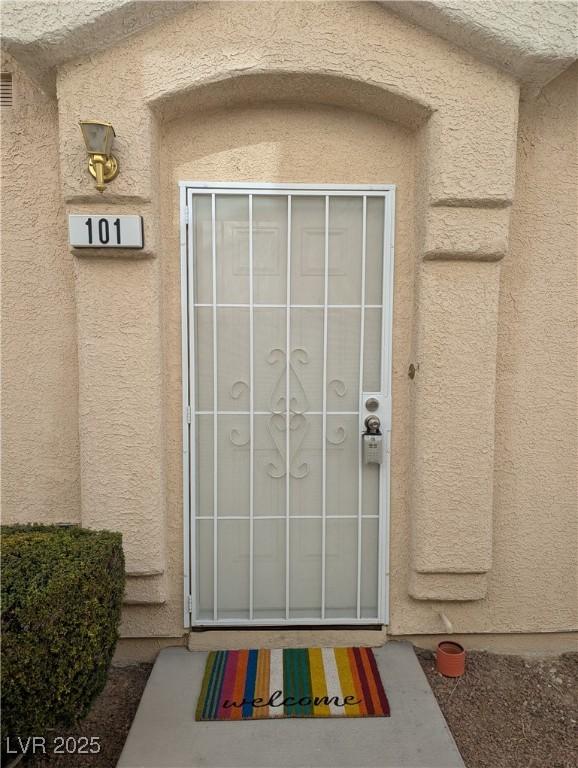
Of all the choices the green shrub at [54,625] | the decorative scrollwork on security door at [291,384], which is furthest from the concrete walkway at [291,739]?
the decorative scrollwork on security door at [291,384]

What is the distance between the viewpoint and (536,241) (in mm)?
2746

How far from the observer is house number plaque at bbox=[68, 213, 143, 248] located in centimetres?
247

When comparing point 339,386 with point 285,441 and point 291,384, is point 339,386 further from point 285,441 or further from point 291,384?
point 285,441

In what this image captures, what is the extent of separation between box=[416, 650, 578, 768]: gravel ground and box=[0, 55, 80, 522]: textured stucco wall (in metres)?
2.42

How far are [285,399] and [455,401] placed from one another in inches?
38.3

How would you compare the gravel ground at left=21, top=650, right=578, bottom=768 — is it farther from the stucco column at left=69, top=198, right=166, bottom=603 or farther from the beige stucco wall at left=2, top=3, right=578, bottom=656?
the stucco column at left=69, top=198, right=166, bottom=603

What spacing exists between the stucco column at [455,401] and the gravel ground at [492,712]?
463 millimetres

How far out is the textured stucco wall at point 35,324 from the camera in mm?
2668

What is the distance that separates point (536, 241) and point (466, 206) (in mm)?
540

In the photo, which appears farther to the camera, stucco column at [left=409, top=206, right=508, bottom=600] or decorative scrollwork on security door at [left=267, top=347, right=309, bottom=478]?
decorative scrollwork on security door at [left=267, top=347, right=309, bottom=478]

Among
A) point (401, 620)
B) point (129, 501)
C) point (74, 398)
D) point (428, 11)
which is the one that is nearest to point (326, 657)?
point (401, 620)

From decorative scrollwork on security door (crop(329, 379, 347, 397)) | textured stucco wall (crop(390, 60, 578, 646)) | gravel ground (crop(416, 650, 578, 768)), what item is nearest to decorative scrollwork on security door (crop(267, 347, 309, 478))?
decorative scrollwork on security door (crop(329, 379, 347, 397))

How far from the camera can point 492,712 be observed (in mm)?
2482

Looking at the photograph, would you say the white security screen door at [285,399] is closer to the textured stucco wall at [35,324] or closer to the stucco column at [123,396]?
the stucco column at [123,396]
